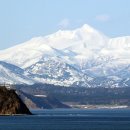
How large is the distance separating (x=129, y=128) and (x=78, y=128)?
10.8 meters

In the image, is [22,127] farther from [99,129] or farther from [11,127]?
[99,129]

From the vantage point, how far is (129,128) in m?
170

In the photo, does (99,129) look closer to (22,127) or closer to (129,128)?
(129,128)

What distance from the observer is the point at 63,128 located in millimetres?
174500

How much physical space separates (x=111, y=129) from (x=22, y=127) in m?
19.4

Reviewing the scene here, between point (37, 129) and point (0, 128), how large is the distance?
23.5 ft

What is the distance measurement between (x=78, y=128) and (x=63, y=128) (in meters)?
2.95

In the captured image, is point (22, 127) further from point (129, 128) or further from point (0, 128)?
point (129, 128)

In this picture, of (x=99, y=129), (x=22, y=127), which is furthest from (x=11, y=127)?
(x=99, y=129)

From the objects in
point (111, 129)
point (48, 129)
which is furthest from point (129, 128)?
point (48, 129)

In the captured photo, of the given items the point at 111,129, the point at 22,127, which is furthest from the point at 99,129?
the point at 22,127

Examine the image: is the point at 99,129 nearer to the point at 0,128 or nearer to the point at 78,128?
the point at 78,128

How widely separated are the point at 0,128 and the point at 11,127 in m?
5.43

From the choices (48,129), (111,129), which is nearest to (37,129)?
(48,129)
